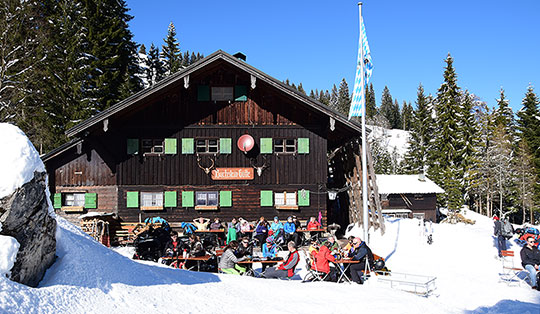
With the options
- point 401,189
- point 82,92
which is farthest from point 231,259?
point 401,189

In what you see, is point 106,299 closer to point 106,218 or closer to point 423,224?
point 106,218

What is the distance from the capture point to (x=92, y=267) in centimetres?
694

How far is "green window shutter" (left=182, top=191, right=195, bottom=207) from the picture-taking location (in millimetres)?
20281

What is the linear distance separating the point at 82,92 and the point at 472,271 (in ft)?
92.2

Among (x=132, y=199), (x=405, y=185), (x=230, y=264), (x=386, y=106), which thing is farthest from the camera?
(x=386, y=106)

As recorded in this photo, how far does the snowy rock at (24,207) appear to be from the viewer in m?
5.56

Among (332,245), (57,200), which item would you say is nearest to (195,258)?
(332,245)

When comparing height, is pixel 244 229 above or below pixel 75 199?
below

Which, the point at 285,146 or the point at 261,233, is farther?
the point at 285,146

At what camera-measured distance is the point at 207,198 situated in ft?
67.4

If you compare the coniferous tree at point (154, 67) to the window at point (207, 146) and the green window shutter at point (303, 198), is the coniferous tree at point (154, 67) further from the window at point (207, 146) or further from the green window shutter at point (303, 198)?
the green window shutter at point (303, 198)

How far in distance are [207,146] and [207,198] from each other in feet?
8.34

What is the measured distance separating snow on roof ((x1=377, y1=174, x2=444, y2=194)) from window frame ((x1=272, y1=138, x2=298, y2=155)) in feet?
87.1

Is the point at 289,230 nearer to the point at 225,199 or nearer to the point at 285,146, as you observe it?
the point at 225,199
